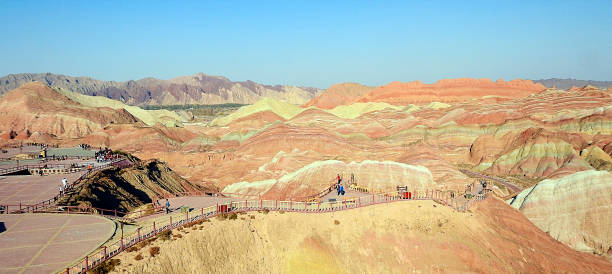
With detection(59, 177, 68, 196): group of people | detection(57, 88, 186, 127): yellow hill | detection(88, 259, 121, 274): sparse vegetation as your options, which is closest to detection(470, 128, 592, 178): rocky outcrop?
detection(59, 177, 68, 196): group of people

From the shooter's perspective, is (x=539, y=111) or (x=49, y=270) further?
(x=539, y=111)

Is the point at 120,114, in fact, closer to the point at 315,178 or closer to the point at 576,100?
the point at 315,178

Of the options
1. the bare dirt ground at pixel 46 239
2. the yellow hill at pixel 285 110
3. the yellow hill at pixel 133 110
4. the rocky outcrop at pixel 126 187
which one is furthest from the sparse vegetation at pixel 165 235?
the yellow hill at pixel 133 110

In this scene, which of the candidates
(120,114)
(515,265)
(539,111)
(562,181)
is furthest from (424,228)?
(120,114)

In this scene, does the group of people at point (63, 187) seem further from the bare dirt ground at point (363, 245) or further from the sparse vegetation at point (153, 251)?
the sparse vegetation at point (153, 251)

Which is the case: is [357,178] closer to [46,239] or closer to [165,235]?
[165,235]
